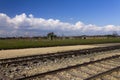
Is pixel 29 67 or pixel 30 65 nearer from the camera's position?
pixel 29 67

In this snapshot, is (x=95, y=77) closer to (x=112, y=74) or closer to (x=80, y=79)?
(x=80, y=79)

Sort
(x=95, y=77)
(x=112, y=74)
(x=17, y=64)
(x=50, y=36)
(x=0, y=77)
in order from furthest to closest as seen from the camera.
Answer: (x=50, y=36) < (x=17, y=64) < (x=112, y=74) < (x=0, y=77) < (x=95, y=77)

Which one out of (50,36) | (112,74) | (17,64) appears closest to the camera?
(112,74)

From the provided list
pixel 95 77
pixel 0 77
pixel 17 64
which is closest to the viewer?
pixel 95 77

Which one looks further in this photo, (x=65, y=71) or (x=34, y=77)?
(x=65, y=71)

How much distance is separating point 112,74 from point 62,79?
2.99m

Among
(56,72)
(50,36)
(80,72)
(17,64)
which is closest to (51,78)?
(56,72)

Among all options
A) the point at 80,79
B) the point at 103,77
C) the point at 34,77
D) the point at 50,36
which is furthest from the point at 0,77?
the point at 50,36

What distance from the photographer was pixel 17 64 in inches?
698

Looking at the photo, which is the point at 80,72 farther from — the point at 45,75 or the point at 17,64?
the point at 17,64

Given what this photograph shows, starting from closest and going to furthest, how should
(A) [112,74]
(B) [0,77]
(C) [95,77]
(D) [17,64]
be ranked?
1. (C) [95,77]
2. (B) [0,77]
3. (A) [112,74]
4. (D) [17,64]

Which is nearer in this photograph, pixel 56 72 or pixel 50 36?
pixel 56 72

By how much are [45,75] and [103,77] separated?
2754 millimetres

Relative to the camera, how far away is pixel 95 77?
11383mm
